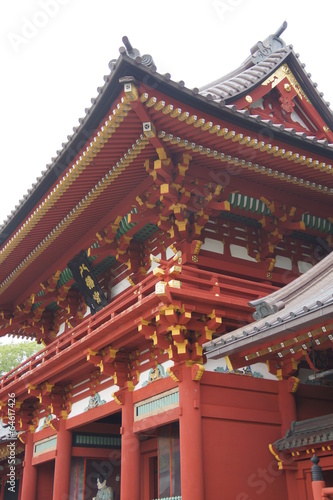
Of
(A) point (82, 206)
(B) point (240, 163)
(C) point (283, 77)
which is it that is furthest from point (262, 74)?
(A) point (82, 206)

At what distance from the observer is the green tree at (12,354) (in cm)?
4766

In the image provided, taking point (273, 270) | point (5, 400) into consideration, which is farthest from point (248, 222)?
point (5, 400)

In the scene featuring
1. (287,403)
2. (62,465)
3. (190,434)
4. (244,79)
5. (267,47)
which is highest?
(267,47)

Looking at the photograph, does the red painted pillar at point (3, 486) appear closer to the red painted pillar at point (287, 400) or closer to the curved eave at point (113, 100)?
the curved eave at point (113, 100)

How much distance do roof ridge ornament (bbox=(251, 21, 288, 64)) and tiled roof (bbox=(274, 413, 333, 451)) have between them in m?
9.70

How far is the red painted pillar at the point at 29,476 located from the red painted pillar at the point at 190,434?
7495 millimetres

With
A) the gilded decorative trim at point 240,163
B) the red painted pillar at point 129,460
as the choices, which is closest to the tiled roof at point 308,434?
the red painted pillar at point 129,460

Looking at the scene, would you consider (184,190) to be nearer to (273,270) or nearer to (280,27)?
(273,270)

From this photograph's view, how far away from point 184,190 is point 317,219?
3.63 m

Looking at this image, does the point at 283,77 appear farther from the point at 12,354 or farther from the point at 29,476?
the point at 12,354

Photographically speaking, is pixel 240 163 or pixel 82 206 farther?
pixel 82 206

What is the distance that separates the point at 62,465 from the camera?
43.1ft

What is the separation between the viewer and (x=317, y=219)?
12359 millimetres

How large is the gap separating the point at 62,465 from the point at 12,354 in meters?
36.8
